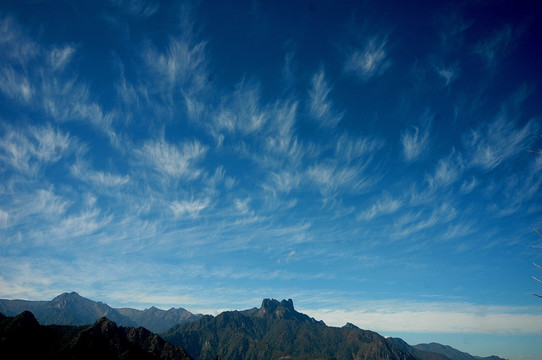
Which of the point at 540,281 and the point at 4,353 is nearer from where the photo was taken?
the point at 540,281

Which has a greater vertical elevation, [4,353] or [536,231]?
[536,231]

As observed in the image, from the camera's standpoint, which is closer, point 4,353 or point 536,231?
point 536,231

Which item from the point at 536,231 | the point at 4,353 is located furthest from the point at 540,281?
the point at 4,353

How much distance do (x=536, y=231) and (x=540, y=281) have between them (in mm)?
5101

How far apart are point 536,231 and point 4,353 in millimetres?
292713

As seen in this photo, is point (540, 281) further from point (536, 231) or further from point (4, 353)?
point (4, 353)

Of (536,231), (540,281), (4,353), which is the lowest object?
(4,353)

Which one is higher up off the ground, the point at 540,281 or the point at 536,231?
the point at 536,231

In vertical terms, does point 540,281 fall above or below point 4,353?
above

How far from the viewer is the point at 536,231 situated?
3028 centimetres

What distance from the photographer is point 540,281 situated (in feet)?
94.4

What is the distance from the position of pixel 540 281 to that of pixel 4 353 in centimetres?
29102
